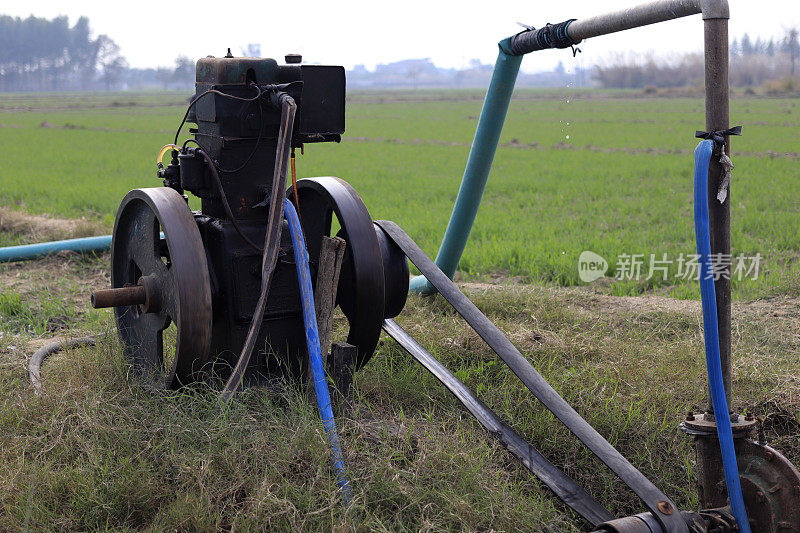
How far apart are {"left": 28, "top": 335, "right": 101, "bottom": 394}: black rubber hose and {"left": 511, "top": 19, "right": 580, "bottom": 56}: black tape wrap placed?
254 cm

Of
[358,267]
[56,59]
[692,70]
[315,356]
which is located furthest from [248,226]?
[56,59]

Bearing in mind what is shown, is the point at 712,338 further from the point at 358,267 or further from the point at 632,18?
the point at 358,267

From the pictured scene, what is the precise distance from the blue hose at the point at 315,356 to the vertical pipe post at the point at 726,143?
1204 millimetres

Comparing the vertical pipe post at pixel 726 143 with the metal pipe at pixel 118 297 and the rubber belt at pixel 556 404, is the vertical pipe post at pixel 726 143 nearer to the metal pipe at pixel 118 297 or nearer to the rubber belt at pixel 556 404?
the rubber belt at pixel 556 404

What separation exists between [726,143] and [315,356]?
5.13 feet

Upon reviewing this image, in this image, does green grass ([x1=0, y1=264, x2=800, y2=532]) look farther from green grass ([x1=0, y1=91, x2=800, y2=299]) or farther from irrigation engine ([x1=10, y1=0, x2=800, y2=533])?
green grass ([x1=0, y1=91, x2=800, y2=299])

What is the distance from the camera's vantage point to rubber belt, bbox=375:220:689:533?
226 cm

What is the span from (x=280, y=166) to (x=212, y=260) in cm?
58

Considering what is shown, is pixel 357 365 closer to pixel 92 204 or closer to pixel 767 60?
pixel 92 204

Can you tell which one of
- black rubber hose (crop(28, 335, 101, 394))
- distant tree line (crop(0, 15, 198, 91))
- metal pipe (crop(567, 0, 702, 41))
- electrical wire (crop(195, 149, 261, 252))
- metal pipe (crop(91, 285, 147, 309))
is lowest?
black rubber hose (crop(28, 335, 101, 394))

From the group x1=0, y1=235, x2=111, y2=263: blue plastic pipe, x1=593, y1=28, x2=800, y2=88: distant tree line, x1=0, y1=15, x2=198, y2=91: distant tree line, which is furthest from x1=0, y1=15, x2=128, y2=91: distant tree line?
x1=0, y1=235, x2=111, y2=263: blue plastic pipe

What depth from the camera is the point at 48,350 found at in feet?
12.6

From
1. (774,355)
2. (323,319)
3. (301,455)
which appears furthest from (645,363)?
(301,455)

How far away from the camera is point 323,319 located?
3080mm
